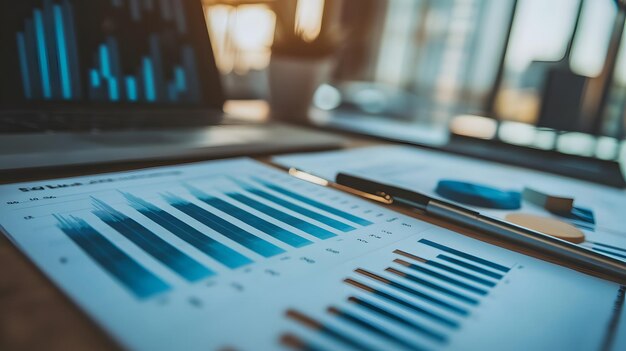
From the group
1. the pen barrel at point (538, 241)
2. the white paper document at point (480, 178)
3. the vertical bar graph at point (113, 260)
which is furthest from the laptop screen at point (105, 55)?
the pen barrel at point (538, 241)

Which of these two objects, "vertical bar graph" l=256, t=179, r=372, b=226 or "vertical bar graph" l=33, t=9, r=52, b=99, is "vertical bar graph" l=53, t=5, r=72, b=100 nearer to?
"vertical bar graph" l=33, t=9, r=52, b=99

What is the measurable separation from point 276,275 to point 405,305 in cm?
8

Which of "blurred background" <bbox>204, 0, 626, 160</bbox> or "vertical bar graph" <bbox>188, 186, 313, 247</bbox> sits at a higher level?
"blurred background" <bbox>204, 0, 626, 160</bbox>

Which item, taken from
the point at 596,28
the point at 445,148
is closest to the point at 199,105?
the point at 445,148

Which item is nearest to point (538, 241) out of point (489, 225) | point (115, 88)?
point (489, 225)

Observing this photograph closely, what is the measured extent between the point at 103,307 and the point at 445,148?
0.70 m

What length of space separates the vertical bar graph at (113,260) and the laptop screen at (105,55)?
0.41 meters

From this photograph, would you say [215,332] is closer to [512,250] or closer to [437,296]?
[437,296]

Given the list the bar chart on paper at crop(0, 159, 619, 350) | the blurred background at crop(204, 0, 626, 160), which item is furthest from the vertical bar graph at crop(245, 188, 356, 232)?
the blurred background at crop(204, 0, 626, 160)

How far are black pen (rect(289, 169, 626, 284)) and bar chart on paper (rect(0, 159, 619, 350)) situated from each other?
0.02 metres

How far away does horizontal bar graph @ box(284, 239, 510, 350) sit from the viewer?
0.70 feet

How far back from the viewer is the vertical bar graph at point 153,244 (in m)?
0.25

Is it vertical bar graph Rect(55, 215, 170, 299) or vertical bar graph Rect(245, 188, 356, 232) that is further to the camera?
vertical bar graph Rect(245, 188, 356, 232)

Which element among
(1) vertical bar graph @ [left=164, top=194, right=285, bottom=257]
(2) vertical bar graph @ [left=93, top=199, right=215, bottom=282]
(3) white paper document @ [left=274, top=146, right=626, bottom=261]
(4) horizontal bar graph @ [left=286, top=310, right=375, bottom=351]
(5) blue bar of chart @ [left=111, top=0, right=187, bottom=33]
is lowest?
(3) white paper document @ [left=274, top=146, right=626, bottom=261]
